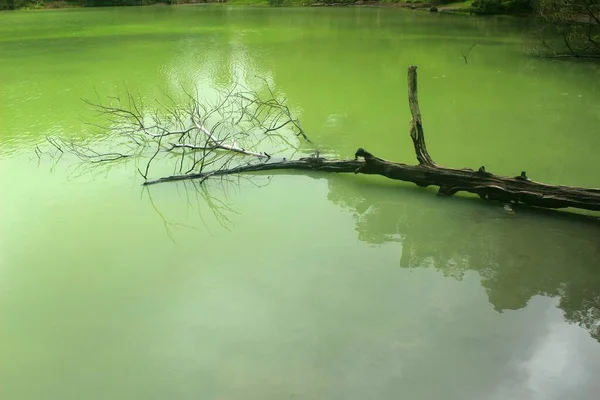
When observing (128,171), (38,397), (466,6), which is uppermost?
(466,6)

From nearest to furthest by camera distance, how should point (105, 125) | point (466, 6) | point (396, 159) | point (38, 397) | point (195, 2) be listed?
point (38, 397)
point (396, 159)
point (105, 125)
point (466, 6)
point (195, 2)

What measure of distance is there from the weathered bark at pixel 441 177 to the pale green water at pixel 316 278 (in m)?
0.16

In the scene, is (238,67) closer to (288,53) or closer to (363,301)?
(288,53)

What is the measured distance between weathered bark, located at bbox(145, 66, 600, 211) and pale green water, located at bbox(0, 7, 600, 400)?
16 cm

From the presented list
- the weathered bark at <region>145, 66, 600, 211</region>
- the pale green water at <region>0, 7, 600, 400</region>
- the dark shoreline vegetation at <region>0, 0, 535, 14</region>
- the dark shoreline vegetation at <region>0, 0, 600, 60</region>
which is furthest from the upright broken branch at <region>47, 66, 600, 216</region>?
the dark shoreline vegetation at <region>0, 0, 535, 14</region>

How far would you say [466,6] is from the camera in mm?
24922

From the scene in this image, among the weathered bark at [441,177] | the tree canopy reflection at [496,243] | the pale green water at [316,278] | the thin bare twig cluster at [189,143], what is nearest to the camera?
the pale green water at [316,278]

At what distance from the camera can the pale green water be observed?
10.4 ft

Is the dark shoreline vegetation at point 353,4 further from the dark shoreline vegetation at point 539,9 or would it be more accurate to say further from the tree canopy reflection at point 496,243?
the tree canopy reflection at point 496,243

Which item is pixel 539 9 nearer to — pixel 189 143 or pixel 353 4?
pixel 189 143

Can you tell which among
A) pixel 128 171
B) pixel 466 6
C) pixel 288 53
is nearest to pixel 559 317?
pixel 128 171

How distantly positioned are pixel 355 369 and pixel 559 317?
59.2 inches

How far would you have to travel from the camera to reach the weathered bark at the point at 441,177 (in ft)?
14.8

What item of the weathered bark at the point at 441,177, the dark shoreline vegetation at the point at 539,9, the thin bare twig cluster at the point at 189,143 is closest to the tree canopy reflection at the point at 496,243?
the weathered bark at the point at 441,177
